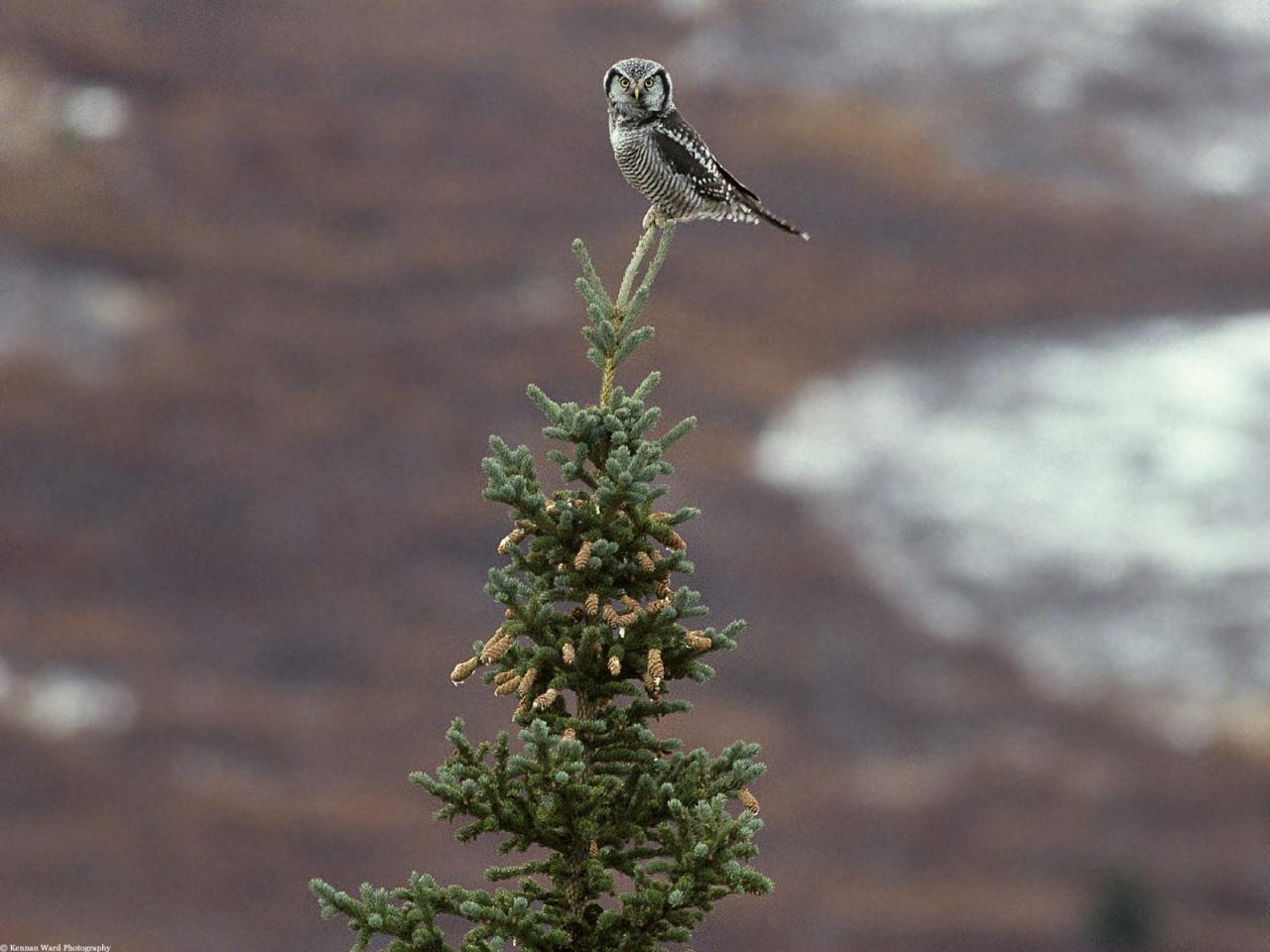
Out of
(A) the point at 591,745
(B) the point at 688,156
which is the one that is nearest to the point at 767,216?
(B) the point at 688,156

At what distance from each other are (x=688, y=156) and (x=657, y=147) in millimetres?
240

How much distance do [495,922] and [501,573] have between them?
1762 millimetres

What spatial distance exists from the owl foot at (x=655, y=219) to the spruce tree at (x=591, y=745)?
214 cm

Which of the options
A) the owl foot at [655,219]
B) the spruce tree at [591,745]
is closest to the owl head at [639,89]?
the owl foot at [655,219]

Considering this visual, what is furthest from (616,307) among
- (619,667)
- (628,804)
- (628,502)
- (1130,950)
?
(1130,950)

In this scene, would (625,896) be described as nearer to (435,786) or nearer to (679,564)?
(435,786)

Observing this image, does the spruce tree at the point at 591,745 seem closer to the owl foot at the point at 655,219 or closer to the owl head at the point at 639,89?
the owl foot at the point at 655,219

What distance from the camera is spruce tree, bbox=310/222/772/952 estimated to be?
925 centimetres

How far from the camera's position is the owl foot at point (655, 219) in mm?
12117

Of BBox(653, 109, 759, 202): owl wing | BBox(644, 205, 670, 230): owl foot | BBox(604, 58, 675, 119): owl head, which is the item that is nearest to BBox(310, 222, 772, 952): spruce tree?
BBox(644, 205, 670, 230): owl foot

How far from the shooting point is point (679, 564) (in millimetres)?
9750

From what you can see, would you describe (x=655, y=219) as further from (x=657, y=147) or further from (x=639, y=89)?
(x=639, y=89)

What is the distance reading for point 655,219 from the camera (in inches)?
483

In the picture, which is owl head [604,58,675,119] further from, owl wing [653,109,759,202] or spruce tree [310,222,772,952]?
spruce tree [310,222,772,952]
